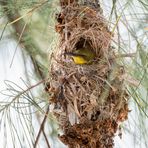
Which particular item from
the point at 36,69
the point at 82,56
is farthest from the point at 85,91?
the point at 36,69

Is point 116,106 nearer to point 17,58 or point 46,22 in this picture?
point 46,22

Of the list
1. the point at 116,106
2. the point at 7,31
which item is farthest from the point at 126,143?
the point at 7,31

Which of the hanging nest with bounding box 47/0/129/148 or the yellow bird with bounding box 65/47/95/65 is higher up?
the yellow bird with bounding box 65/47/95/65

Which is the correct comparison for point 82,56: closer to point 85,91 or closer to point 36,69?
point 85,91

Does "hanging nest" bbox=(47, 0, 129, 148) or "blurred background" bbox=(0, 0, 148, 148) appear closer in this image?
"hanging nest" bbox=(47, 0, 129, 148)

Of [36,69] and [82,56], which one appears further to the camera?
[36,69]

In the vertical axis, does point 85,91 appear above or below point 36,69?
below
